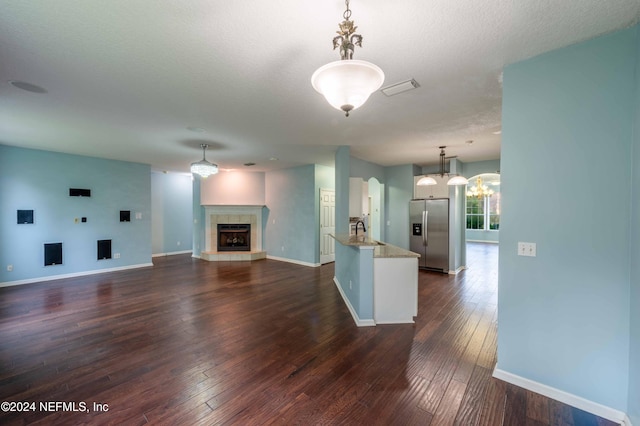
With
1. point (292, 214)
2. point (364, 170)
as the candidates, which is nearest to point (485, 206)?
point (364, 170)

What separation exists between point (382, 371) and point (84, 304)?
459cm

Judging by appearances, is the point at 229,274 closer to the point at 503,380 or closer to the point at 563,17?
the point at 503,380

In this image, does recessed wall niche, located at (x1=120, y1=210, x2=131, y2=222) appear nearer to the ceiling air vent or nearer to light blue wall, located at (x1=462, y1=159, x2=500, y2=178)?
the ceiling air vent

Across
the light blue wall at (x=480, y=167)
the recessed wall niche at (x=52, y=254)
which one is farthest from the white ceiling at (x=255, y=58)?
the light blue wall at (x=480, y=167)

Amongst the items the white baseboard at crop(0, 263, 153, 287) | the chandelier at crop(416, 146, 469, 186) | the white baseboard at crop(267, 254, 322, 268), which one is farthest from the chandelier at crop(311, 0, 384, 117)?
the white baseboard at crop(0, 263, 153, 287)

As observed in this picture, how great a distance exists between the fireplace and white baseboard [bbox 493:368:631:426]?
7.16 metres

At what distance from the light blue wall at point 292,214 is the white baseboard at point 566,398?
197 inches

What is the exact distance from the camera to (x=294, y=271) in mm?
6422

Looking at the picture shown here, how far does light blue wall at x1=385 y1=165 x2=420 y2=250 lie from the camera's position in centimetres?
704

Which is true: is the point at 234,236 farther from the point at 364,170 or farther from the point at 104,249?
the point at 364,170

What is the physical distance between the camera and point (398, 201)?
7.21m

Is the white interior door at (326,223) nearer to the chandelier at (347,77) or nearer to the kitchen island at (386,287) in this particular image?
the kitchen island at (386,287)

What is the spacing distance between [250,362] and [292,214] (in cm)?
514

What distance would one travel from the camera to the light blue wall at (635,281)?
1701 millimetres
